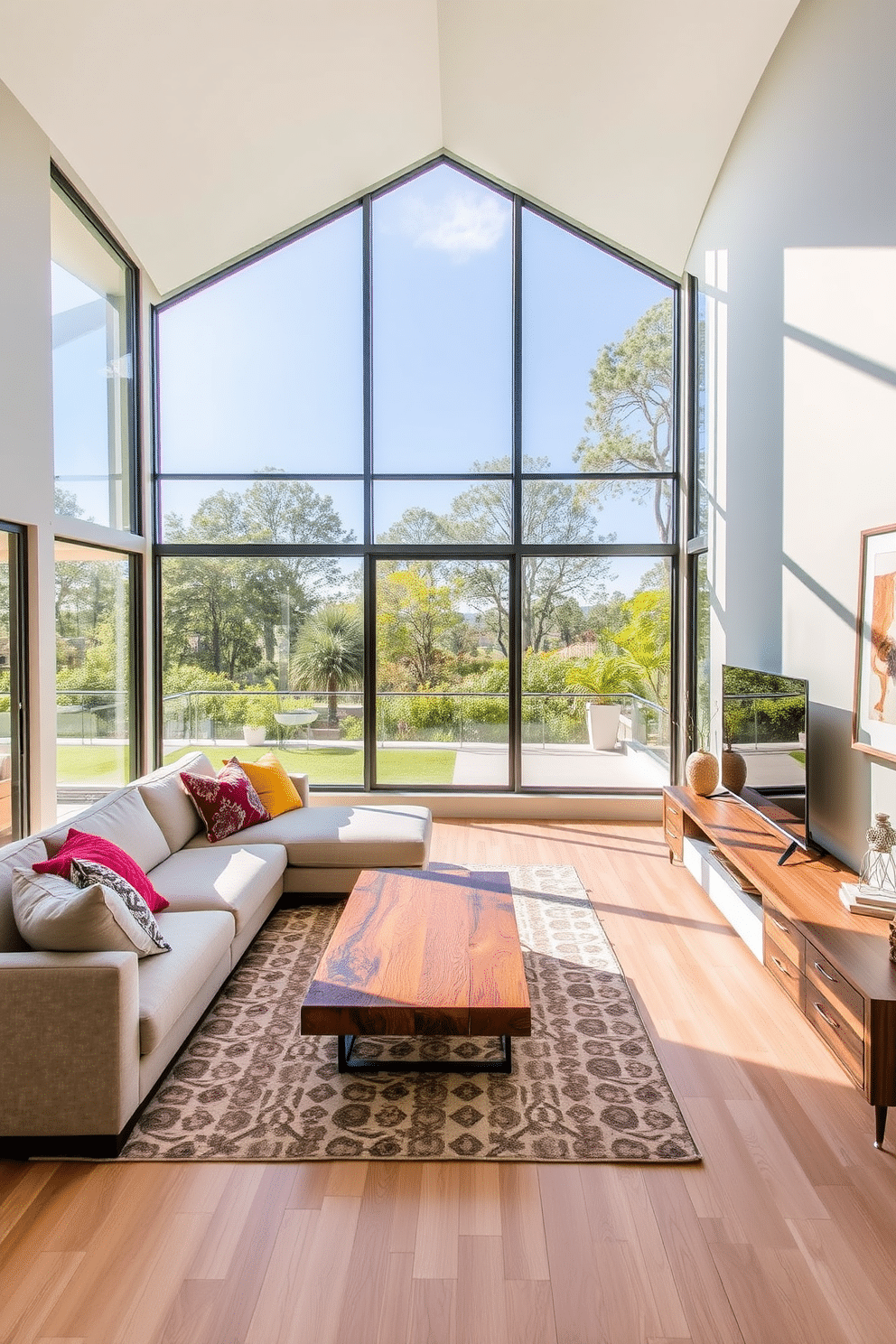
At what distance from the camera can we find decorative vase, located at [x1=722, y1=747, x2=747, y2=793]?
14.2ft

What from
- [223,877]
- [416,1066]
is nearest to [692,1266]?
[416,1066]

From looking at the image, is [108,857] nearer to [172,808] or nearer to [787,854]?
[172,808]

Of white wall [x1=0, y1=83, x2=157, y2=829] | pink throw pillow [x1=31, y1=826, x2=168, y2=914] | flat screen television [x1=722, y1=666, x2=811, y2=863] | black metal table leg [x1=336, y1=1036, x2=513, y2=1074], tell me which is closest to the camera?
black metal table leg [x1=336, y1=1036, x2=513, y2=1074]

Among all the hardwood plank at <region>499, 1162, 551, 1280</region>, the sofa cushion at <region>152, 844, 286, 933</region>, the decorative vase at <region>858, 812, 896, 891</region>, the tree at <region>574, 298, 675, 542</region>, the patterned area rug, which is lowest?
the hardwood plank at <region>499, 1162, 551, 1280</region>

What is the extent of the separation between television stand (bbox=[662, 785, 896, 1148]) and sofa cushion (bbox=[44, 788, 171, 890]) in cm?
268

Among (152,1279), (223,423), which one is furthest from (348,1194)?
(223,423)

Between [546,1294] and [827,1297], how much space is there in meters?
0.62

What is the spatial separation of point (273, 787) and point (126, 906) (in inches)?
82.4

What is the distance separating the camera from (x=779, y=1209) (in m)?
2.02

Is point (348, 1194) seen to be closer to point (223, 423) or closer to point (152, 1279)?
point (152, 1279)

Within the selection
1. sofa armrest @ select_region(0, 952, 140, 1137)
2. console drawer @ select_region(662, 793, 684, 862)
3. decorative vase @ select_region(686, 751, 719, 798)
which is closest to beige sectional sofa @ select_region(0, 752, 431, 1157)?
sofa armrest @ select_region(0, 952, 140, 1137)

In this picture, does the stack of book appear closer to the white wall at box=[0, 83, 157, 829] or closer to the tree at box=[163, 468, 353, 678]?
the white wall at box=[0, 83, 157, 829]

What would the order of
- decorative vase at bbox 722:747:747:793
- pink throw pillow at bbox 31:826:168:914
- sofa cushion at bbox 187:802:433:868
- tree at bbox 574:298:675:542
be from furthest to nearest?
tree at bbox 574:298:675:542
decorative vase at bbox 722:747:747:793
sofa cushion at bbox 187:802:433:868
pink throw pillow at bbox 31:826:168:914

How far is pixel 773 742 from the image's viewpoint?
376cm
